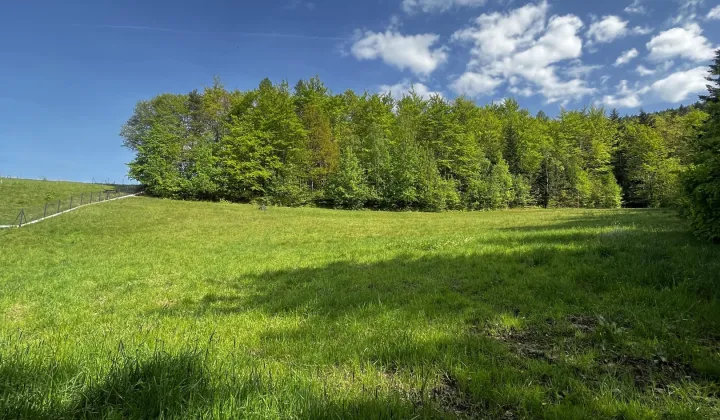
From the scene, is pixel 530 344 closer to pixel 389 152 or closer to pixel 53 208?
pixel 53 208

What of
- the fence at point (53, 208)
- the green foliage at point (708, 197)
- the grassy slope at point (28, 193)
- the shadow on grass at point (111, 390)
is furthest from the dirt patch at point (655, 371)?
the grassy slope at point (28, 193)

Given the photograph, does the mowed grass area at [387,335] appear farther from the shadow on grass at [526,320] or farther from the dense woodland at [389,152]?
the dense woodland at [389,152]

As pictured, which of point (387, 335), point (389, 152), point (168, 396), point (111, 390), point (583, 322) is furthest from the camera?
point (389, 152)

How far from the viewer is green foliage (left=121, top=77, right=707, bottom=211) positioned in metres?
49.5

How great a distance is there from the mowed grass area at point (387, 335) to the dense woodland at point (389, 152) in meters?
37.5

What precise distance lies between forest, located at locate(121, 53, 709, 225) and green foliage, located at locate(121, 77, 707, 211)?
183mm

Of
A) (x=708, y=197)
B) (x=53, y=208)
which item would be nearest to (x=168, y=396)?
(x=708, y=197)

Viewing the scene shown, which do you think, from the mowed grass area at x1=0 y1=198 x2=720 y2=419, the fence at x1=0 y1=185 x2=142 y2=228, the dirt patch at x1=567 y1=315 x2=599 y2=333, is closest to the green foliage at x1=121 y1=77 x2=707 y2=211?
the fence at x1=0 y1=185 x2=142 y2=228

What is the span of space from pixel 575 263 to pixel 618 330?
4.11 m

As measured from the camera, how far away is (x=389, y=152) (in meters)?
53.1

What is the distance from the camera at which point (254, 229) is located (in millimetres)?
25109

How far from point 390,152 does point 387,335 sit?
49756 mm

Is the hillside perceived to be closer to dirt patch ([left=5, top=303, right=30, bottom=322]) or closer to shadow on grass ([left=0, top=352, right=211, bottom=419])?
dirt patch ([left=5, top=303, right=30, bottom=322])

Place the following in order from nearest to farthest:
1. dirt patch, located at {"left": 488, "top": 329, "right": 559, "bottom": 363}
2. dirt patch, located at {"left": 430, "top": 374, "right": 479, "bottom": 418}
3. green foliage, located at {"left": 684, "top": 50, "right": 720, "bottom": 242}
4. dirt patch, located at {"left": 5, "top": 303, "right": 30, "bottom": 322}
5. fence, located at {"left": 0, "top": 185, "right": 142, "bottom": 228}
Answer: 1. dirt patch, located at {"left": 430, "top": 374, "right": 479, "bottom": 418}
2. dirt patch, located at {"left": 488, "top": 329, "right": 559, "bottom": 363}
3. dirt patch, located at {"left": 5, "top": 303, "right": 30, "bottom": 322}
4. green foliage, located at {"left": 684, "top": 50, "right": 720, "bottom": 242}
5. fence, located at {"left": 0, "top": 185, "right": 142, "bottom": 228}
